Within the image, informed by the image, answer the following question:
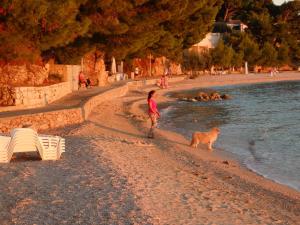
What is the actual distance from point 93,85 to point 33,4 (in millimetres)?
19353

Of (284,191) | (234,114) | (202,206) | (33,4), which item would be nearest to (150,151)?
(284,191)

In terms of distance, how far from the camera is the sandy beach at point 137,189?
766 centimetres

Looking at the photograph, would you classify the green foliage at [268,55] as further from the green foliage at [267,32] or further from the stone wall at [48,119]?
the stone wall at [48,119]

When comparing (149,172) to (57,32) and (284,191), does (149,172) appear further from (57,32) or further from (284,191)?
(57,32)

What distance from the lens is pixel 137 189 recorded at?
9312 millimetres

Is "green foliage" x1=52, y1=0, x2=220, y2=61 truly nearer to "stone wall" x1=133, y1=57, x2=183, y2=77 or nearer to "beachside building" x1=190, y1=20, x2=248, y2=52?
"stone wall" x1=133, y1=57, x2=183, y2=77

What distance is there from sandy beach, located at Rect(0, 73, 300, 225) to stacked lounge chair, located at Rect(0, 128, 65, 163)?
0.26m

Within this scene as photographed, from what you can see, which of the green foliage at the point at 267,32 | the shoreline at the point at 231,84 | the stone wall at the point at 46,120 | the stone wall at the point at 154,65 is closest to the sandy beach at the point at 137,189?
the shoreline at the point at 231,84

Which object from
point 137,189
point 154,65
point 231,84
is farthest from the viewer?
point 154,65

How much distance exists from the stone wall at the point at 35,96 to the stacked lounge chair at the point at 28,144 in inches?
363

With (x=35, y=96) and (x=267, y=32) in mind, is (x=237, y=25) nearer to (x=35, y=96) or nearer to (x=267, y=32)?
(x=267, y=32)

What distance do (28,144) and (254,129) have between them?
41.1ft

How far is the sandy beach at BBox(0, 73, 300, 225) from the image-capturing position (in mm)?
7660

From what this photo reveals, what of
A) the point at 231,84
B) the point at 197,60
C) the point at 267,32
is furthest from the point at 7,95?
the point at 267,32
